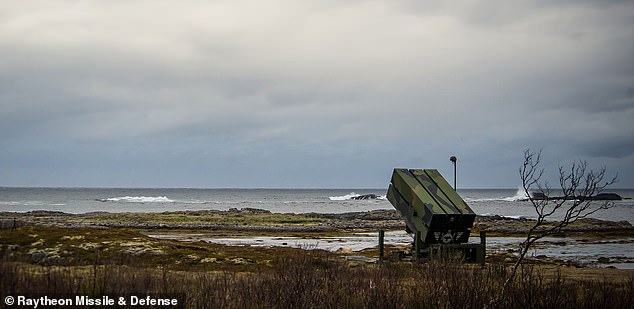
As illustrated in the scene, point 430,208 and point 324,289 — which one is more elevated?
point 430,208

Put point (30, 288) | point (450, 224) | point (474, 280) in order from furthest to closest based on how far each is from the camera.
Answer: point (450, 224) < point (474, 280) < point (30, 288)

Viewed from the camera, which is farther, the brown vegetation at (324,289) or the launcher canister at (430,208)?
the launcher canister at (430,208)

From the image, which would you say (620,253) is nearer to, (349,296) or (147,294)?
(349,296)

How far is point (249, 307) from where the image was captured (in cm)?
1452

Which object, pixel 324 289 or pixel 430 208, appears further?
pixel 430 208

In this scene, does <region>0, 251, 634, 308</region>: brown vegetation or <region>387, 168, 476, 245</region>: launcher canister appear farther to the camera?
<region>387, 168, 476, 245</region>: launcher canister

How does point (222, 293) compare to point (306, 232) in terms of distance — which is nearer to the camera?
point (222, 293)

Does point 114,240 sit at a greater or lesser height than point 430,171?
lesser

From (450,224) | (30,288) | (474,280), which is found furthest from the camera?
(450,224)

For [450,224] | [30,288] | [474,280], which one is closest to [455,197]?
[450,224]

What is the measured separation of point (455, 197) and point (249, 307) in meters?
14.9

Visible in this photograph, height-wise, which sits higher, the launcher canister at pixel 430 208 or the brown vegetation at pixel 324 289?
the launcher canister at pixel 430 208

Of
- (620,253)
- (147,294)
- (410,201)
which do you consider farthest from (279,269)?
(620,253)

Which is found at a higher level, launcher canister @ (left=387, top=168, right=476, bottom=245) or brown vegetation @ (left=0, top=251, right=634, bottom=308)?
launcher canister @ (left=387, top=168, right=476, bottom=245)
